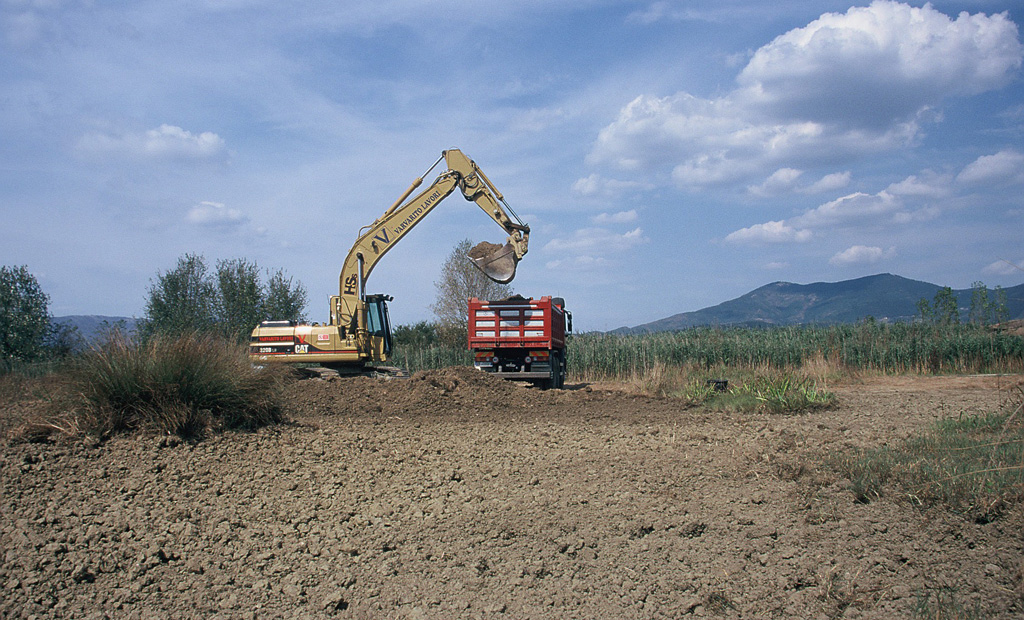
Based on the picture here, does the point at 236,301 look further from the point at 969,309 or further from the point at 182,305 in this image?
the point at 969,309

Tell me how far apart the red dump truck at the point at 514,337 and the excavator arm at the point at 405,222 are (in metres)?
1.65

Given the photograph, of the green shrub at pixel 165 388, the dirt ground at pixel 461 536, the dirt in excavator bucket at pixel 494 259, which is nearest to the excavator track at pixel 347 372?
the dirt in excavator bucket at pixel 494 259

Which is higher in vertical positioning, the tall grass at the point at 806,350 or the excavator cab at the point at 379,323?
the excavator cab at the point at 379,323

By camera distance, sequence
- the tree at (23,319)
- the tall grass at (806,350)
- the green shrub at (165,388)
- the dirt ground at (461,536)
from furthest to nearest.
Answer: the tree at (23,319), the tall grass at (806,350), the green shrub at (165,388), the dirt ground at (461,536)

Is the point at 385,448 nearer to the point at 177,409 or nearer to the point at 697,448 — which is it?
the point at 177,409

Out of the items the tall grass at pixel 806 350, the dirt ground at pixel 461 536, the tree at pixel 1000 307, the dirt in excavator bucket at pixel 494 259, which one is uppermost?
the dirt in excavator bucket at pixel 494 259

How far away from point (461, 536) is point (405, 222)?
1350cm

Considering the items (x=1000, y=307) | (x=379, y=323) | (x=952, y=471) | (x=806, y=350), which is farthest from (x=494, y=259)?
(x=1000, y=307)

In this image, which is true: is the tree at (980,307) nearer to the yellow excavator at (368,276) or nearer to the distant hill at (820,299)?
the yellow excavator at (368,276)

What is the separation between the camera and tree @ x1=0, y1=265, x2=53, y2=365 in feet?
80.0

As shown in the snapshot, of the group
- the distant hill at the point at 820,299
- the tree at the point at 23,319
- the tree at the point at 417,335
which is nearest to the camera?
the tree at the point at 23,319

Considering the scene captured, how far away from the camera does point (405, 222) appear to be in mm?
17406

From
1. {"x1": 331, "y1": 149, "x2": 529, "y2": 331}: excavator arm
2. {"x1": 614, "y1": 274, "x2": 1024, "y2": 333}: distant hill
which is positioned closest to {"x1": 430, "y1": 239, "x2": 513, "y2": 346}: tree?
{"x1": 331, "y1": 149, "x2": 529, "y2": 331}: excavator arm

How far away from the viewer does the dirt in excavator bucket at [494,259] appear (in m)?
16.0
